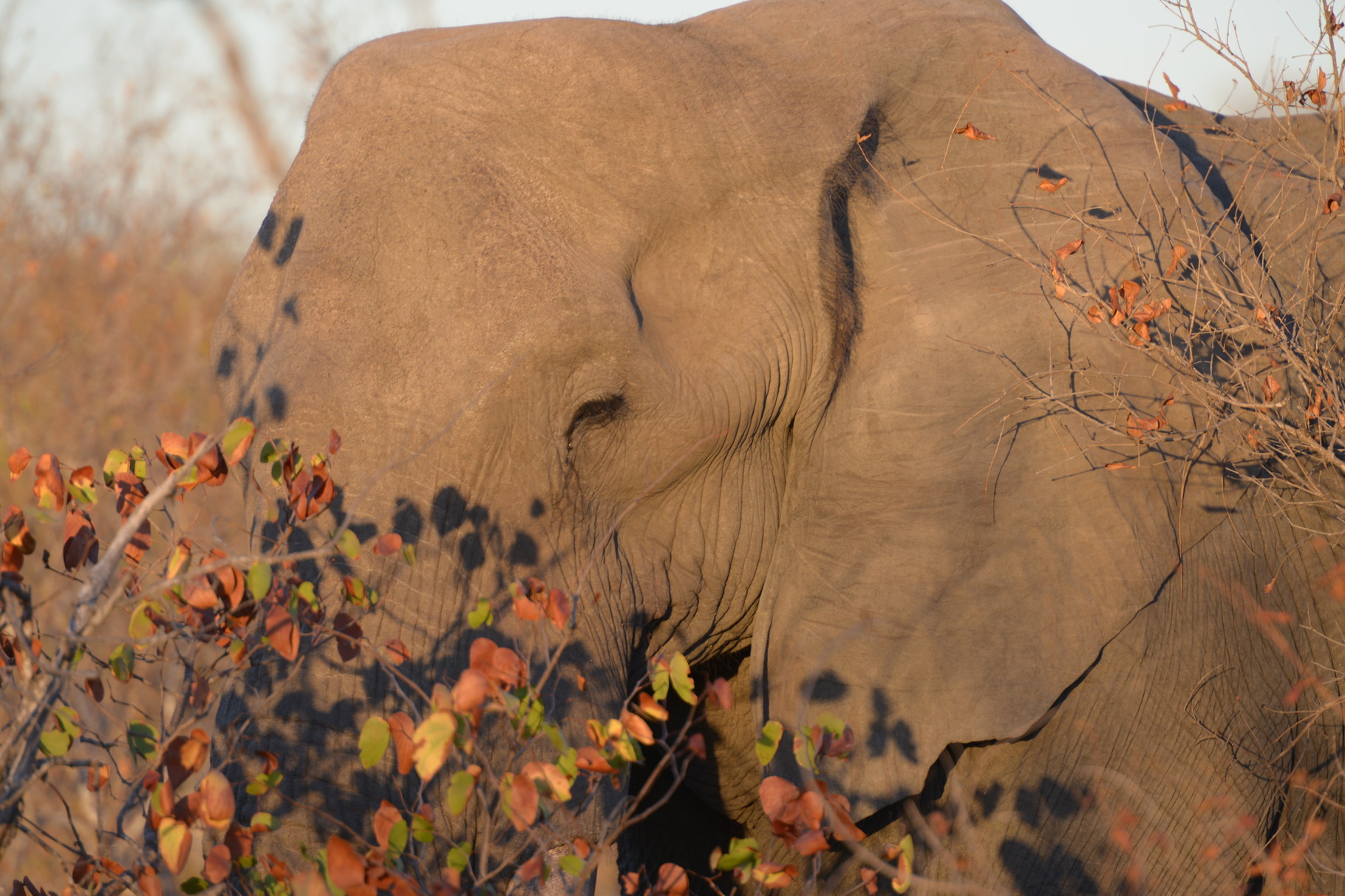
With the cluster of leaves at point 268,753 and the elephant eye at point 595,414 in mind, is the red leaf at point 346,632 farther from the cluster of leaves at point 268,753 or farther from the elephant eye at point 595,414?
the elephant eye at point 595,414

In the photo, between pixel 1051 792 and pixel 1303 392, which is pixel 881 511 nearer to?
pixel 1051 792

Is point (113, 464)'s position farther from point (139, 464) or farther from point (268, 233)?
point (268, 233)

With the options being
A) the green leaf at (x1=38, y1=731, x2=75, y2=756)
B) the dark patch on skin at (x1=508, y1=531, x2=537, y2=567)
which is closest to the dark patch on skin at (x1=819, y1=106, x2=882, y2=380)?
the dark patch on skin at (x1=508, y1=531, x2=537, y2=567)

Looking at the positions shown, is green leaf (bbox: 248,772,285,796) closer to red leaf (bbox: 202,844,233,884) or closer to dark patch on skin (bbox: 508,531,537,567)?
red leaf (bbox: 202,844,233,884)

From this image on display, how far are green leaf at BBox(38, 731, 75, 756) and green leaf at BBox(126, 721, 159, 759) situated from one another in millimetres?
102

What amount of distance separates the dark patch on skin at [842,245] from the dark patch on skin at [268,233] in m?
1.18

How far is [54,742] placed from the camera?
66.9 inches

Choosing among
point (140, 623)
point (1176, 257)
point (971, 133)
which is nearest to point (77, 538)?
point (140, 623)

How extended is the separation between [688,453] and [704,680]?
2.38 feet

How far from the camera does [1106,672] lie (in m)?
2.63

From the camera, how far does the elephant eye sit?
2.52m

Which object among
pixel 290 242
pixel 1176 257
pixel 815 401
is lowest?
pixel 815 401

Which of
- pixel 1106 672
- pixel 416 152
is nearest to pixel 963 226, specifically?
pixel 1106 672

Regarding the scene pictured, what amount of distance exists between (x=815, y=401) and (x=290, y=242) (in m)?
1.19
